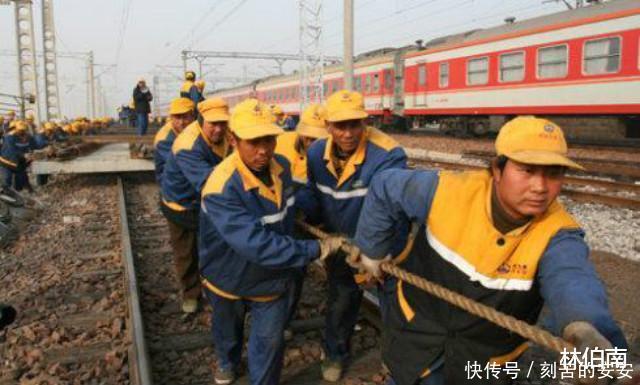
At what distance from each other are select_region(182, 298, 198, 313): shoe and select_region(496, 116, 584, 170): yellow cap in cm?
346

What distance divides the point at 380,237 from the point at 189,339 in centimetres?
235

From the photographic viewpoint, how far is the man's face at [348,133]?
3.37 m

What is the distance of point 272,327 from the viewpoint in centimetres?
315

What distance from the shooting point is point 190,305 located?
477 centimetres

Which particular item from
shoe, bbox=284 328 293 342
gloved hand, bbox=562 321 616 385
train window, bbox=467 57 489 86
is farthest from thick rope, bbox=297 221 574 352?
train window, bbox=467 57 489 86

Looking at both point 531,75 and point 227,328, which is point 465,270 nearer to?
point 227,328

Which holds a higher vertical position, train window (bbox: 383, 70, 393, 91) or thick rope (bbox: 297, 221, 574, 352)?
train window (bbox: 383, 70, 393, 91)

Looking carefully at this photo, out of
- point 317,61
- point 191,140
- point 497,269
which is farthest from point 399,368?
point 317,61

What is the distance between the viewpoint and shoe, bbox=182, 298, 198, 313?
475 cm

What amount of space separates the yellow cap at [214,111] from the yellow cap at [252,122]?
1180 millimetres

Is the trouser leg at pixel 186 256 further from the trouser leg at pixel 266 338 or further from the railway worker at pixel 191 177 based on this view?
the trouser leg at pixel 266 338

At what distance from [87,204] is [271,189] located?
8142 mm

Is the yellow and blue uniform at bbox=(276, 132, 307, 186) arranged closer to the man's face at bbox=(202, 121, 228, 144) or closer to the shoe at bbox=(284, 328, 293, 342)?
the man's face at bbox=(202, 121, 228, 144)

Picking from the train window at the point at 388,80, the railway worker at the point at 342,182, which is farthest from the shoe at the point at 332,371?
the train window at the point at 388,80
